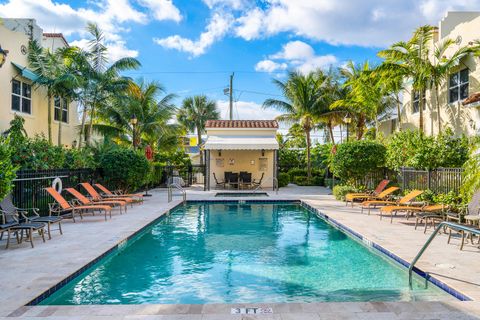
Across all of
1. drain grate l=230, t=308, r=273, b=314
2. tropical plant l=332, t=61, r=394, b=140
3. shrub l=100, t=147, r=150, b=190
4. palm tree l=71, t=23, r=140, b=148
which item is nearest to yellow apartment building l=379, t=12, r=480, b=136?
tropical plant l=332, t=61, r=394, b=140

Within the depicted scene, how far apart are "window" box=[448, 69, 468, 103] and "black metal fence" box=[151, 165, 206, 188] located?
16951 mm

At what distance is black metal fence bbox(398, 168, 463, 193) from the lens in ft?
43.4

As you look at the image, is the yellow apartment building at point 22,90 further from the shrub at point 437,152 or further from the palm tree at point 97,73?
the shrub at point 437,152

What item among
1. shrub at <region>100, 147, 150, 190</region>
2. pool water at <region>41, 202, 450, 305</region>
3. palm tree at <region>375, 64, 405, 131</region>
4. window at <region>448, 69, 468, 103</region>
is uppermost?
palm tree at <region>375, 64, 405, 131</region>

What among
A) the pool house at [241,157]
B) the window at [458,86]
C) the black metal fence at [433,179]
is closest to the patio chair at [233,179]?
Result: the pool house at [241,157]

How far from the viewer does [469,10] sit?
22672 mm

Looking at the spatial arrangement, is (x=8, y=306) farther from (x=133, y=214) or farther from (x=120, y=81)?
(x=120, y=81)

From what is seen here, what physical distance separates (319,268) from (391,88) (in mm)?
18928

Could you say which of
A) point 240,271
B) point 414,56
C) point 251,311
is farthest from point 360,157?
point 251,311

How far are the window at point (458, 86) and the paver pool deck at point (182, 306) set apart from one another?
9988mm

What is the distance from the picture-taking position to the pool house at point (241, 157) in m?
27.9

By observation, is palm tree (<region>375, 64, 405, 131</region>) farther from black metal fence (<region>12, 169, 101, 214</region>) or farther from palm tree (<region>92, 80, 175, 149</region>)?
black metal fence (<region>12, 169, 101, 214</region>)

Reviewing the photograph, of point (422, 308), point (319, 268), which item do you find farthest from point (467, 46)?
point (422, 308)

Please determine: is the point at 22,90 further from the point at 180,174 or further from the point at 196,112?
the point at 196,112
